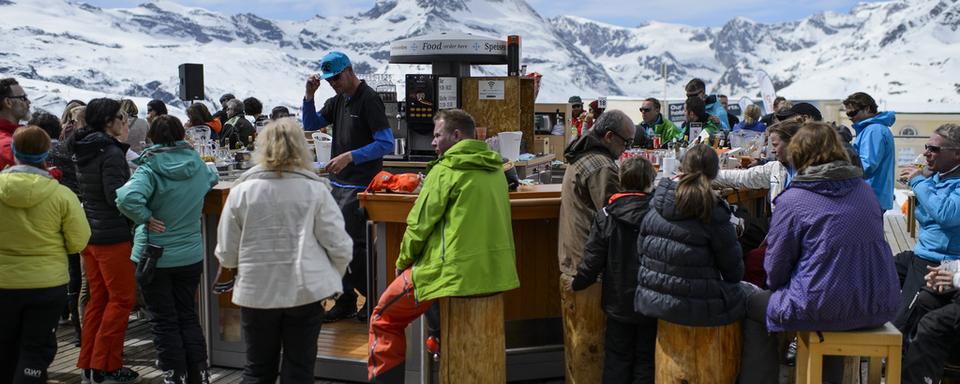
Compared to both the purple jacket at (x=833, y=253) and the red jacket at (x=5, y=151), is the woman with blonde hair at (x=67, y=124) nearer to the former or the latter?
the red jacket at (x=5, y=151)

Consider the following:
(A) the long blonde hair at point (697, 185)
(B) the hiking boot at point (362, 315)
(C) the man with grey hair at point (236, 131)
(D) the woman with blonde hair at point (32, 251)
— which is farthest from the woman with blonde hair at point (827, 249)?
(C) the man with grey hair at point (236, 131)

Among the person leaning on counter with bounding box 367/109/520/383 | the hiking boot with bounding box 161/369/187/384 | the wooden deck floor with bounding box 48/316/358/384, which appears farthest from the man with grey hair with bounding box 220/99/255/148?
the person leaning on counter with bounding box 367/109/520/383

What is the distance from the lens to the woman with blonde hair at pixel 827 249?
3.58 metres

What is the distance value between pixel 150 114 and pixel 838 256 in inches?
223

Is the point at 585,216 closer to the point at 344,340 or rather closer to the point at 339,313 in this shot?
the point at 344,340

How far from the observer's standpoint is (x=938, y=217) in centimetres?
440

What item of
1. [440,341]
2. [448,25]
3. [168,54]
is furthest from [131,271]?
[448,25]

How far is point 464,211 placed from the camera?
380 cm

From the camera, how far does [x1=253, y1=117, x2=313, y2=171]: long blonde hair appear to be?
3.63m

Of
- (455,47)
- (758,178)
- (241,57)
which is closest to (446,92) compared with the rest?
(455,47)

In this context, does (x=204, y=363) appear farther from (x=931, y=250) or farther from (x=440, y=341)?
(x=931, y=250)

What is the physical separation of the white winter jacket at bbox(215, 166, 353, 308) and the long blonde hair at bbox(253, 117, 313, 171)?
4cm

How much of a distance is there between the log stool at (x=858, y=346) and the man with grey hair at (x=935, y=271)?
691 millimetres

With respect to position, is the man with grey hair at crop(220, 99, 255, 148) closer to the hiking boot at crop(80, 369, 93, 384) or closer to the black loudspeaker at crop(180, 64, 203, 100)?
the black loudspeaker at crop(180, 64, 203, 100)
